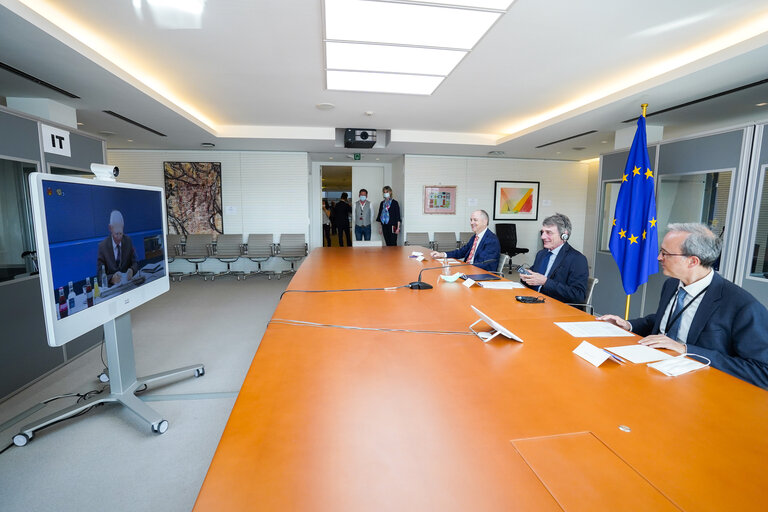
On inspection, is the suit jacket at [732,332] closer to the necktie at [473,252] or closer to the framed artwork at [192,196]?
the necktie at [473,252]

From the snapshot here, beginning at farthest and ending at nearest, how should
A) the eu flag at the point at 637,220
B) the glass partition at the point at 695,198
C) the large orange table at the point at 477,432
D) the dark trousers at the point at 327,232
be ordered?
the dark trousers at the point at 327,232
the eu flag at the point at 637,220
the glass partition at the point at 695,198
the large orange table at the point at 477,432

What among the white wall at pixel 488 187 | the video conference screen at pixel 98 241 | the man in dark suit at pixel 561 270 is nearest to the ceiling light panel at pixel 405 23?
the man in dark suit at pixel 561 270

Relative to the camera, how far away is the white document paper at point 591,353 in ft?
4.71

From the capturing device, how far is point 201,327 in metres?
4.32

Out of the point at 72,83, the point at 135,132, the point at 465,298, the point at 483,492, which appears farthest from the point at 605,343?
the point at 135,132

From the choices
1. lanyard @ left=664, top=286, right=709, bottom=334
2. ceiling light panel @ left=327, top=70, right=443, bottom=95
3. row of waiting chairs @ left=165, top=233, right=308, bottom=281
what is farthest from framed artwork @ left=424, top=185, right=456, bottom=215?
lanyard @ left=664, top=286, right=709, bottom=334

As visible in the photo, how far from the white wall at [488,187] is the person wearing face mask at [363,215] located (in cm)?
112

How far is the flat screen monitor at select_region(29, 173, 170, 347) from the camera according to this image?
65.4 inches

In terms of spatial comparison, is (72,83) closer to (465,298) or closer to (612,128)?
(465,298)

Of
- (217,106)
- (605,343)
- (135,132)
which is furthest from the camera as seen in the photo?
(135,132)

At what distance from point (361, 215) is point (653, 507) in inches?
337

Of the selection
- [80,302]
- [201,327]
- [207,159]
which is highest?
[207,159]

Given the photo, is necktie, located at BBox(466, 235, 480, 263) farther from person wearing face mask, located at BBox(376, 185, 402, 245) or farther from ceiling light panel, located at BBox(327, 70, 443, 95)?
person wearing face mask, located at BBox(376, 185, 402, 245)

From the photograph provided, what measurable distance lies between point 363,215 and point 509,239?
12.1ft
